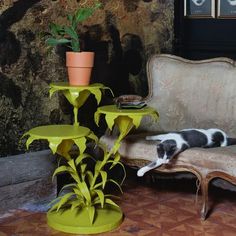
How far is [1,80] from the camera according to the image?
372 centimetres

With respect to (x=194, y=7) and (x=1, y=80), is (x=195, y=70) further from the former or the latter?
(x=1, y=80)

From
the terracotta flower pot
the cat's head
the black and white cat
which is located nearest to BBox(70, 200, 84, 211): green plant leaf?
the black and white cat

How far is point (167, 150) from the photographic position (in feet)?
11.4

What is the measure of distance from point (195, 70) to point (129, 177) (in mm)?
1073

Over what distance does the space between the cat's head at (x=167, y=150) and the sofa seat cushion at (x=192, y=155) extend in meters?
0.05

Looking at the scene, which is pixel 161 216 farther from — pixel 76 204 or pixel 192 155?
pixel 76 204

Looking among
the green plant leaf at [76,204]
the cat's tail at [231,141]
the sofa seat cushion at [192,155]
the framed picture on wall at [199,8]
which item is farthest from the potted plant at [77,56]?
the framed picture on wall at [199,8]

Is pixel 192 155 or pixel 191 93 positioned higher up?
pixel 191 93

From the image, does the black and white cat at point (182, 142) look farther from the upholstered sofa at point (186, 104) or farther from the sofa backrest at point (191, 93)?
the sofa backrest at point (191, 93)

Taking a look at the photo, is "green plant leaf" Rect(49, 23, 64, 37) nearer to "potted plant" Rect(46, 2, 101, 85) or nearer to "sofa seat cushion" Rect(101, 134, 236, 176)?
"potted plant" Rect(46, 2, 101, 85)

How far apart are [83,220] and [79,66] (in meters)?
1.00

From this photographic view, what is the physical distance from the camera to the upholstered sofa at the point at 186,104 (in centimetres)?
354

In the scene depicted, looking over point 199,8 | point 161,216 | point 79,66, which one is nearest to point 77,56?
point 79,66

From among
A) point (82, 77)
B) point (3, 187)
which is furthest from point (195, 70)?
point (3, 187)
